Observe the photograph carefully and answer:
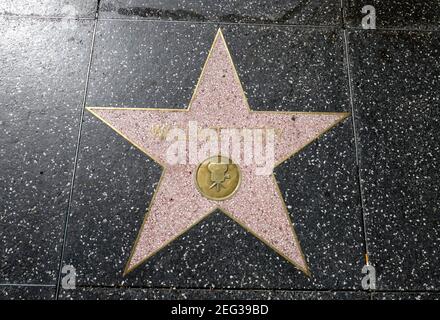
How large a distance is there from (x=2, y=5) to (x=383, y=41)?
2.08 meters

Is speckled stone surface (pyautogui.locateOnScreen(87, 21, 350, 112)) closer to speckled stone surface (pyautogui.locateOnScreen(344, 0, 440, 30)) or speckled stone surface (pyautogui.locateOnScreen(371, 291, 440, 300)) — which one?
speckled stone surface (pyautogui.locateOnScreen(344, 0, 440, 30))

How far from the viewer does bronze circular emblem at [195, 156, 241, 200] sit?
64.4 inches

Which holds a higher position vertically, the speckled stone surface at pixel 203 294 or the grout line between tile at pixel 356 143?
the grout line between tile at pixel 356 143

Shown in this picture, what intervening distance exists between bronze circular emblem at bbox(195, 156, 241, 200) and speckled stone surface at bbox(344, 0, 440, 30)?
1.04 metres

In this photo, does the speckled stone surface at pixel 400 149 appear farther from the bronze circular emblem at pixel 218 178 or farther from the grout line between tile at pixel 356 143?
the bronze circular emblem at pixel 218 178

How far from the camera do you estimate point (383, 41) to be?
1.95m

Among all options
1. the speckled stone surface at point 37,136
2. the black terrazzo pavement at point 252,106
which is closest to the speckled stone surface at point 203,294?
the black terrazzo pavement at point 252,106

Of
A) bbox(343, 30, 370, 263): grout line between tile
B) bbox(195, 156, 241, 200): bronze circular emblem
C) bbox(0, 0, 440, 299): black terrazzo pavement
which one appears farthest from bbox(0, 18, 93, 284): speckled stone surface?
bbox(343, 30, 370, 263): grout line between tile

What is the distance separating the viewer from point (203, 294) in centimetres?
154

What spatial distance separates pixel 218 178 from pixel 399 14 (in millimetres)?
1357

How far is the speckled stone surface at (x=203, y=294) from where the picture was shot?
1.53 m

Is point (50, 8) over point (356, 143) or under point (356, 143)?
over

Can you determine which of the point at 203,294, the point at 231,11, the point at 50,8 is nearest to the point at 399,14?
the point at 231,11

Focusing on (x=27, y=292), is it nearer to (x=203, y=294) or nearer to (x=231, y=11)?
(x=203, y=294)
